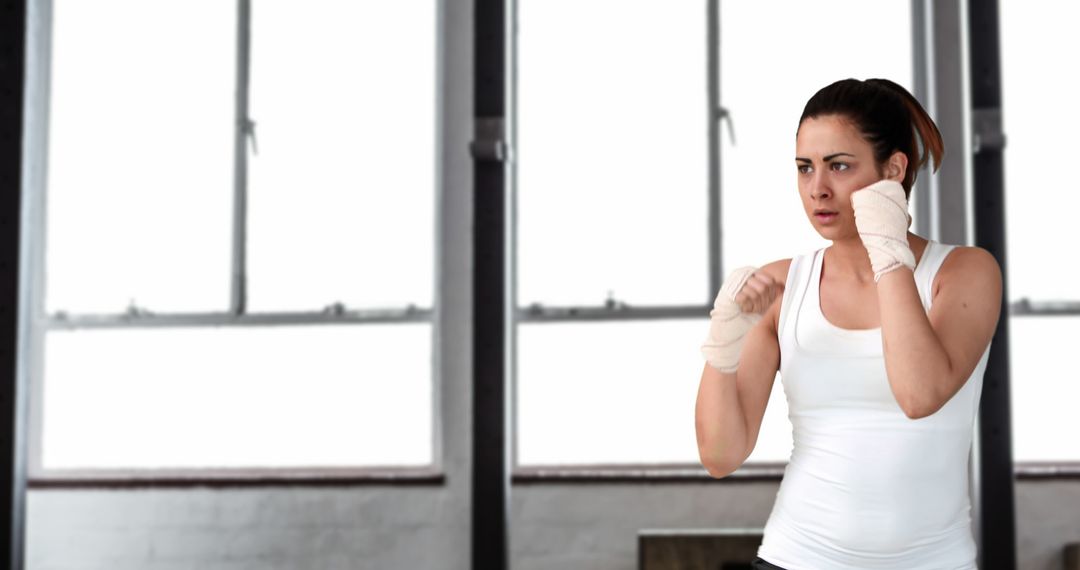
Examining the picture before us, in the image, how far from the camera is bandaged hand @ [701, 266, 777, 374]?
49.9 inches

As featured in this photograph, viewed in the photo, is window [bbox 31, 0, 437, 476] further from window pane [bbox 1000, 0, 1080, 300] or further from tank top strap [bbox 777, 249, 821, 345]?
tank top strap [bbox 777, 249, 821, 345]

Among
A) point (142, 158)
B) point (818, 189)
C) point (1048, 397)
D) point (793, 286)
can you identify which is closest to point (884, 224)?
point (818, 189)

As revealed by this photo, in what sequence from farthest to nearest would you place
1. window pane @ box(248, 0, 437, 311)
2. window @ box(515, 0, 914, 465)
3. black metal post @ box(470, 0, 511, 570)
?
window pane @ box(248, 0, 437, 311) < window @ box(515, 0, 914, 465) < black metal post @ box(470, 0, 511, 570)

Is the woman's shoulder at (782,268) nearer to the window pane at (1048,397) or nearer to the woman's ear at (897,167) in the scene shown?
the woman's ear at (897,167)

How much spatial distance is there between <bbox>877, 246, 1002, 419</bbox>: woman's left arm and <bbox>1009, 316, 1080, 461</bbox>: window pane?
251 cm

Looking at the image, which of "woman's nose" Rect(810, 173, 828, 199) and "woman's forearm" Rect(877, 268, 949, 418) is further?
"woman's nose" Rect(810, 173, 828, 199)

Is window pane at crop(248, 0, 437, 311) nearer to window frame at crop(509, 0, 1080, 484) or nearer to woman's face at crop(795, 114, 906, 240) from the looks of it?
window frame at crop(509, 0, 1080, 484)

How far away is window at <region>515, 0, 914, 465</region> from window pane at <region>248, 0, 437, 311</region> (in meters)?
0.39

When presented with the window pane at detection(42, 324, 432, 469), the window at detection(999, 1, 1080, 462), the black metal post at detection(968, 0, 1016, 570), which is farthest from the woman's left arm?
the window pane at detection(42, 324, 432, 469)

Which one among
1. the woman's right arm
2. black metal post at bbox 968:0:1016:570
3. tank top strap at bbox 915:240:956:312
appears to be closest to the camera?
tank top strap at bbox 915:240:956:312

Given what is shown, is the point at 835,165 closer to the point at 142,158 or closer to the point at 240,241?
the point at 240,241

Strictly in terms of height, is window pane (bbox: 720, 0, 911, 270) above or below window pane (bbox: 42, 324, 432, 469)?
above

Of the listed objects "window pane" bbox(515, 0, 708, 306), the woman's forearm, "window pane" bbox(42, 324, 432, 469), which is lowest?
"window pane" bbox(42, 324, 432, 469)

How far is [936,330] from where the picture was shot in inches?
44.4
